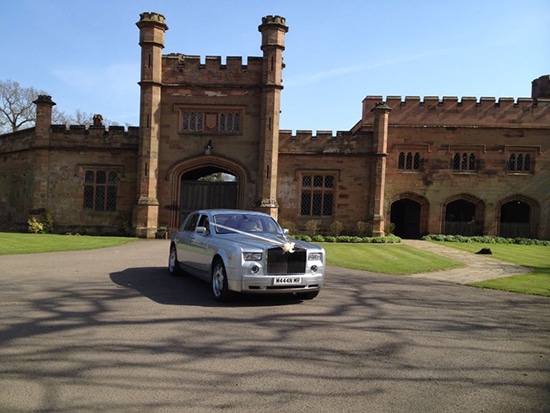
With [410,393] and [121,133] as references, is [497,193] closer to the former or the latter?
[121,133]

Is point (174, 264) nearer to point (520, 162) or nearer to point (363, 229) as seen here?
point (363, 229)

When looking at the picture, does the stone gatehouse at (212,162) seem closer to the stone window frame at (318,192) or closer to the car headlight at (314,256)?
the stone window frame at (318,192)

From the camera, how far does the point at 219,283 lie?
7.66 m

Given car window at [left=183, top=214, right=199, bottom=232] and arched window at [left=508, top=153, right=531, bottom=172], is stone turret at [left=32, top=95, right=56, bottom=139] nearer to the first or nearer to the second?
car window at [left=183, top=214, right=199, bottom=232]

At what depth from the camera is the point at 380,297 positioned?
848 centimetres

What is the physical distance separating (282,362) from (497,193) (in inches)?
965

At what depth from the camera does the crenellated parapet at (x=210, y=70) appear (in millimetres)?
22188

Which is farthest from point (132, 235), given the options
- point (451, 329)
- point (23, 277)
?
point (451, 329)

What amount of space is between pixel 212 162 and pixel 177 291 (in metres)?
14.6

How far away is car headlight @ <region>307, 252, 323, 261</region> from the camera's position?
25.0ft

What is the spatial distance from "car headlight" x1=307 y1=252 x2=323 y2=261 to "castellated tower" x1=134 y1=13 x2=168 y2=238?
600 inches

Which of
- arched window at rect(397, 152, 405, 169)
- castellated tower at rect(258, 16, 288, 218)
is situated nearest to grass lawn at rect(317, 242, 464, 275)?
castellated tower at rect(258, 16, 288, 218)

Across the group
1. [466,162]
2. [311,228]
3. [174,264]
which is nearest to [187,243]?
[174,264]

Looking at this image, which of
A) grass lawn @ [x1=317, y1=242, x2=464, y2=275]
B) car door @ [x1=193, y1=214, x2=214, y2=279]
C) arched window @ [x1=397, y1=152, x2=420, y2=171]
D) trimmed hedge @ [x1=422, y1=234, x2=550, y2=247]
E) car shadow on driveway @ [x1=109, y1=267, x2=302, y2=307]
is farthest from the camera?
arched window @ [x1=397, y1=152, x2=420, y2=171]
